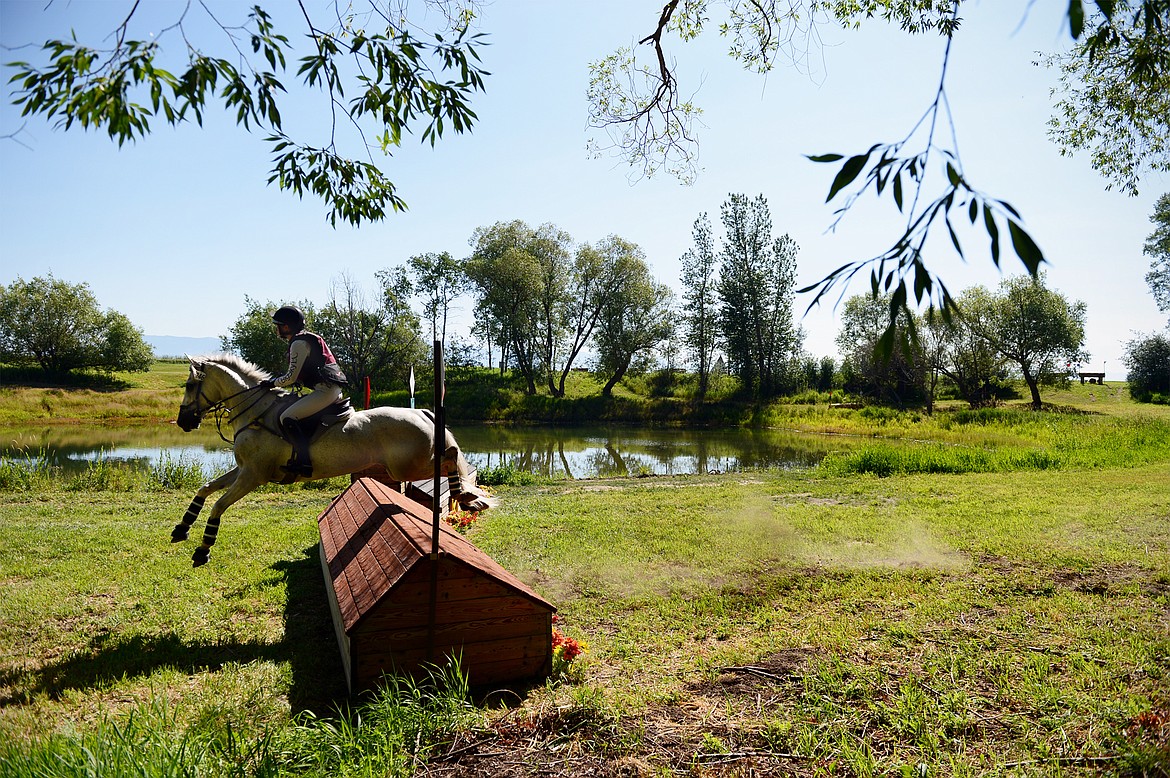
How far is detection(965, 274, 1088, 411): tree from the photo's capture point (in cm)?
3588

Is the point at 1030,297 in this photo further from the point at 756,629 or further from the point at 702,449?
the point at 756,629

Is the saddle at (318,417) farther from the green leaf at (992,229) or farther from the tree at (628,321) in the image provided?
the tree at (628,321)

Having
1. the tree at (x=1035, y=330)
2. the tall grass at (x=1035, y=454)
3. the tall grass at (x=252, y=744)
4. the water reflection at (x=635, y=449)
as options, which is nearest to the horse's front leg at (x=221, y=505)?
the tall grass at (x=252, y=744)

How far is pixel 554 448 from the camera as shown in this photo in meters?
24.3

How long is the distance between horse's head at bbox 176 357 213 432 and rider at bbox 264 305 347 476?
2.02 ft

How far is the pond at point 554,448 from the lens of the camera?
18.3 m

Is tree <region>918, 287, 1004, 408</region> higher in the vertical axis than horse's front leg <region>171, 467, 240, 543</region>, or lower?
higher

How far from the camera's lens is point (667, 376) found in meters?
44.6

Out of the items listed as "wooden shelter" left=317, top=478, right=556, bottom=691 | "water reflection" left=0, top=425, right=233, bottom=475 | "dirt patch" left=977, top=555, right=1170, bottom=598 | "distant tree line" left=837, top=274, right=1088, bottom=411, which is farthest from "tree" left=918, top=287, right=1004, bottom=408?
"wooden shelter" left=317, top=478, right=556, bottom=691

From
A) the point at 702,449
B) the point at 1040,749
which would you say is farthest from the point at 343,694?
the point at 702,449

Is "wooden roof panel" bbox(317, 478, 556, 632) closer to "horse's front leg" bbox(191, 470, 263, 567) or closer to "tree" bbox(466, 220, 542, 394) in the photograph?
"horse's front leg" bbox(191, 470, 263, 567)

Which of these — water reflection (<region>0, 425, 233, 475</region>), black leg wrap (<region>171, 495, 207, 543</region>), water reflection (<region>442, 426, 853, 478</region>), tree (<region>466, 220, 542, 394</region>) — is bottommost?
water reflection (<region>442, 426, 853, 478</region>)

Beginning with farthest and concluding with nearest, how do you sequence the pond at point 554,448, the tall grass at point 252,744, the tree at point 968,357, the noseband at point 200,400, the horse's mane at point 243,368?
1. the tree at point 968,357
2. the pond at point 554,448
3. the horse's mane at point 243,368
4. the noseband at point 200,400
5. the tall grass at point 252,744

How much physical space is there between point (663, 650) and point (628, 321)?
38.2 meters
